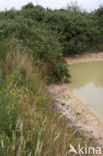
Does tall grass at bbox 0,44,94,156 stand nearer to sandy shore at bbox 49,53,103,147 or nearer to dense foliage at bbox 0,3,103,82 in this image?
sandy shore at bbox 49,53,103,147

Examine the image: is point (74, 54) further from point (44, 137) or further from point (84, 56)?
point (44, 137)

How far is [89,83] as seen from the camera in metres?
10.4

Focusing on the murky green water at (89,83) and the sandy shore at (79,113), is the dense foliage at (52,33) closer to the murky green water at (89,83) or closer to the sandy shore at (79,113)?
the murky green water at (89,83)

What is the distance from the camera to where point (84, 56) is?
15.3m

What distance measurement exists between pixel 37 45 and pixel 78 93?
2484mm

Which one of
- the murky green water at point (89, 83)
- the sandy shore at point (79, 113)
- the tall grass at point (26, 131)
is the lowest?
the murky green water at point (89, 83)

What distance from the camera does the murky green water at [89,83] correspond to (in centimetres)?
816

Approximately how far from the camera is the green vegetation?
2.92m

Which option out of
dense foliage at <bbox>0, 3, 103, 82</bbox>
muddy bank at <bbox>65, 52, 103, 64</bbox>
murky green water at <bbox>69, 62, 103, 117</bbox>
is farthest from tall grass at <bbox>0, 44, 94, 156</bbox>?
muddy bank at <bbox>65, 52, 103, 64</bbox>

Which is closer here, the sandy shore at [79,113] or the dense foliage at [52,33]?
the sandy shore at [79,113]

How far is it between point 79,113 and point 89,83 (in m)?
3.71

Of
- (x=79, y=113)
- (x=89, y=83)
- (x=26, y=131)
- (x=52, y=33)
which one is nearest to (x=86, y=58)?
(x=52, y=33)

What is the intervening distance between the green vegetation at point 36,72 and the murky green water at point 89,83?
74 centimetres

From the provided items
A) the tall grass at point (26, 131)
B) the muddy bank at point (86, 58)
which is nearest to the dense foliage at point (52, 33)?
the muddy bank at point (86, 58)
